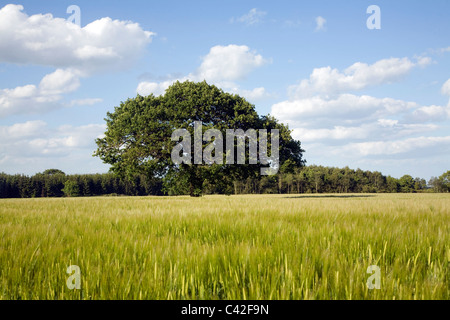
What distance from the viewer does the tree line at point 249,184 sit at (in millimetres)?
111438

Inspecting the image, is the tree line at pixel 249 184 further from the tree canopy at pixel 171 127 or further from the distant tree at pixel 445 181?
the tree canopy at pixel 171 127

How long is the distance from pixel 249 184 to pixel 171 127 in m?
99.2

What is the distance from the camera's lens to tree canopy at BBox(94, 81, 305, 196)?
26.3 m

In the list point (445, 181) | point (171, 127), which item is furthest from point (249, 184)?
point (171, 127)

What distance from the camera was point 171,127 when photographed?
26.5 m

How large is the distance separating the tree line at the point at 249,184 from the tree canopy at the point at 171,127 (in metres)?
70.8

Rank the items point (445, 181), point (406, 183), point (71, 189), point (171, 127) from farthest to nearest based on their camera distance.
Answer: point (406, 183), point (445, 181), point (71, 189), point (171, 127)

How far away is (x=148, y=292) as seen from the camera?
197 centimetres

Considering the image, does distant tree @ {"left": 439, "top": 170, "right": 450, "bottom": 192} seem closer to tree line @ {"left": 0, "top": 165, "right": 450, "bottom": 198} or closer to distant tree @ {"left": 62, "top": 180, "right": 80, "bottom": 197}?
tree line @ {"left": 0, "top": 165, "right": 450, "bottom": 198}

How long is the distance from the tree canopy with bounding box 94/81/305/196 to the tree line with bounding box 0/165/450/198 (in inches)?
2787

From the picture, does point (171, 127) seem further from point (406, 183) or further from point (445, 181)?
point (406, 183)

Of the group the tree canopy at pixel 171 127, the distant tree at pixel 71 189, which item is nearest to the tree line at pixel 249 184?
the distant tree at pixel 71 189
